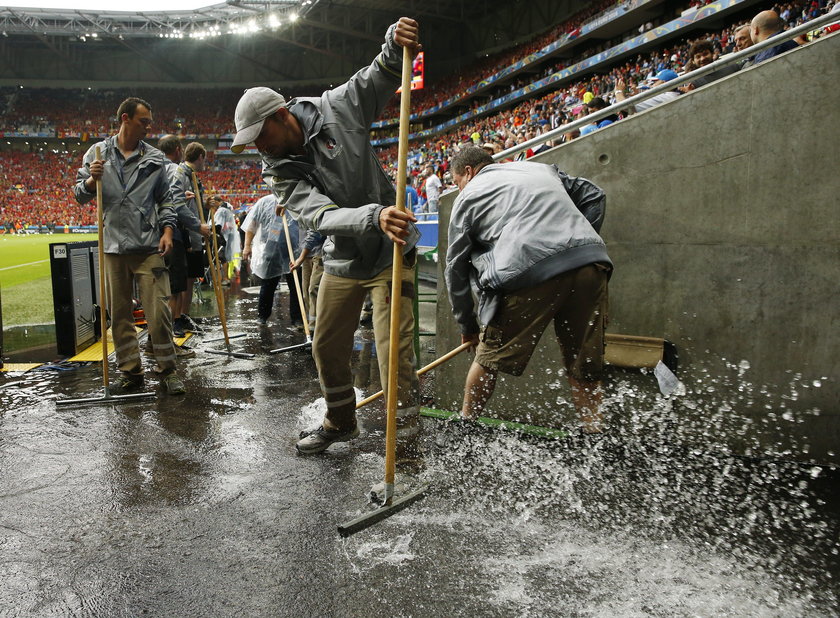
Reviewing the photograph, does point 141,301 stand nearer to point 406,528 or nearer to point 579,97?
point 406,528

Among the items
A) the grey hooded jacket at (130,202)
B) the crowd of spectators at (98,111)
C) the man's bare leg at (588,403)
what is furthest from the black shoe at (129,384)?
the crowd of spectators at (98,111)

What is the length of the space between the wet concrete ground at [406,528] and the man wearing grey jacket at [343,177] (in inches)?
25.9

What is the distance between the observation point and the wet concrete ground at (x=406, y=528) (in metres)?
2.10

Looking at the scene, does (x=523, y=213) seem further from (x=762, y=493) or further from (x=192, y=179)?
(x=192, y=179)

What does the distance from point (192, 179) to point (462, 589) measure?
571 centimetres

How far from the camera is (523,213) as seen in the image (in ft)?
10.00

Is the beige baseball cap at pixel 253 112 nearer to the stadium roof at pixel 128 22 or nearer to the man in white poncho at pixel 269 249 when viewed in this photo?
the man in white poncho at pixel 269 249

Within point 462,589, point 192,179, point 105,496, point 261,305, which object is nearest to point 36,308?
point 261,305

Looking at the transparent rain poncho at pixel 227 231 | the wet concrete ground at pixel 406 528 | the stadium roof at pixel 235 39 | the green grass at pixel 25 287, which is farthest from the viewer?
the stadium roof at pixel 235 39

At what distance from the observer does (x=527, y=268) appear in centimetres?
298

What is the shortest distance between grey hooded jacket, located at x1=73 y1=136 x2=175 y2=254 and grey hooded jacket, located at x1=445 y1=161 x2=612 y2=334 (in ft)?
9.22

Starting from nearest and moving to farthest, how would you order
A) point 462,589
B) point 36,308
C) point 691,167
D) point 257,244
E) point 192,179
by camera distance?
point 462,589
point 691,167
point 192,179
point 257,244
point 36,308

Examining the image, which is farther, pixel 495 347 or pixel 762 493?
pixel 495 347

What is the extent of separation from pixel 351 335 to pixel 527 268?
1.06 meters
